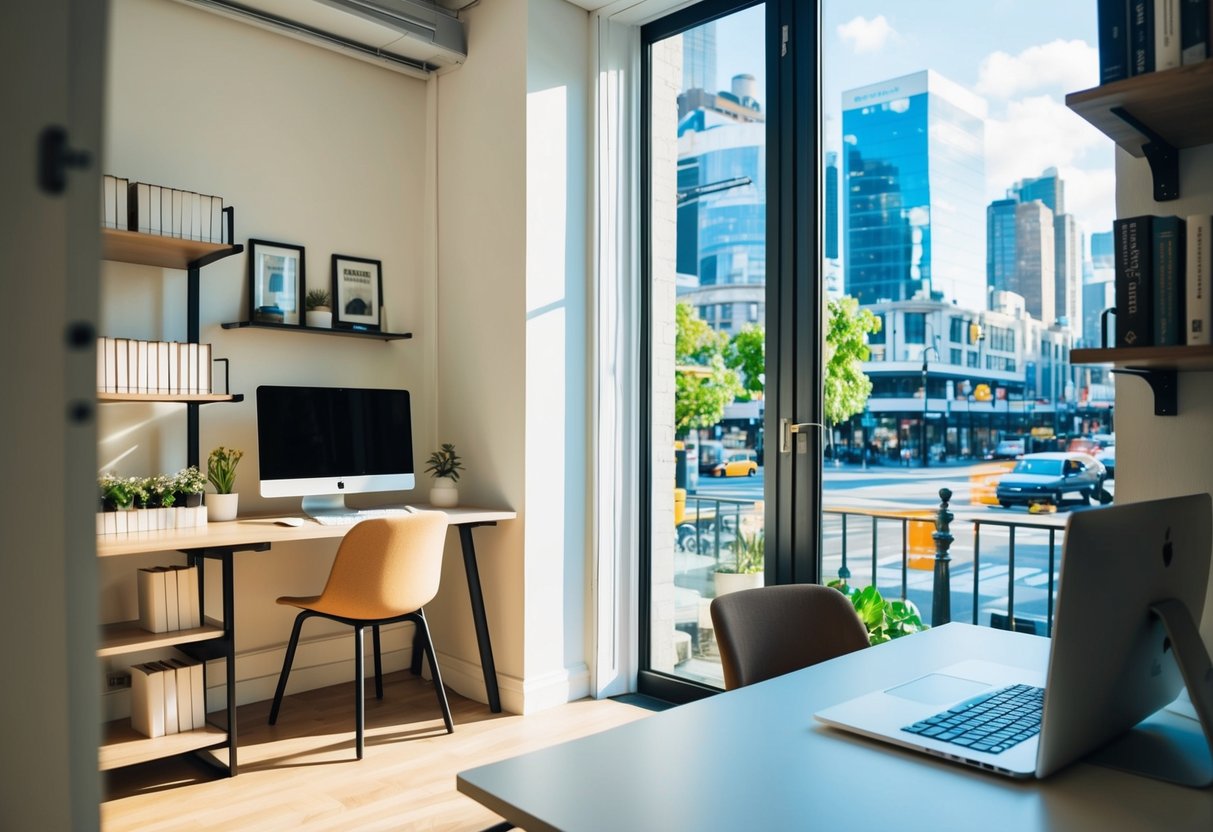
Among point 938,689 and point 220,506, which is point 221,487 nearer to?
point 220,506

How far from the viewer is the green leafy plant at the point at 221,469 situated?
3.28 m

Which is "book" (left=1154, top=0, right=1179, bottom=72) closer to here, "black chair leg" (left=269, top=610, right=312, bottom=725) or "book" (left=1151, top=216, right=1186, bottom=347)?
"book" (left=1151, top=216, right=1186, bottom=347)

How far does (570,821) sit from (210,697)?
3.01m

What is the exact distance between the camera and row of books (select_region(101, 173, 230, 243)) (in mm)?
2959

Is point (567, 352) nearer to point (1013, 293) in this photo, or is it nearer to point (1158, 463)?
point (1013, 293)

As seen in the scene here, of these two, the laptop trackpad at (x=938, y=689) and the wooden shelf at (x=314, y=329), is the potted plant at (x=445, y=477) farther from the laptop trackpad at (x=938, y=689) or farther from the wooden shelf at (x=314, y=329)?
the laptop trackpad at (x=938, y=689)

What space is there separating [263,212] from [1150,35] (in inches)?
124

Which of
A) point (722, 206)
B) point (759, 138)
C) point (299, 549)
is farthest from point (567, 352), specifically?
point (299, 549)

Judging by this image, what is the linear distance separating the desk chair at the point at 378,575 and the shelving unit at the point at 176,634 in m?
0.30

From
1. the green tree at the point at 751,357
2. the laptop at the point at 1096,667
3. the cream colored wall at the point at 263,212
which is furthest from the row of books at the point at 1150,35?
the cream colored wall at the point at 263,212

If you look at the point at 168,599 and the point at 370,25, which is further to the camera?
the point at 370,25

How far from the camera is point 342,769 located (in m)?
2.92

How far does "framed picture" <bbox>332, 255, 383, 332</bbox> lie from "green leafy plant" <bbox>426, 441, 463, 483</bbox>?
0.60m

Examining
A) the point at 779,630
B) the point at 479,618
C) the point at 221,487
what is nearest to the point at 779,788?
the point at 779,630
